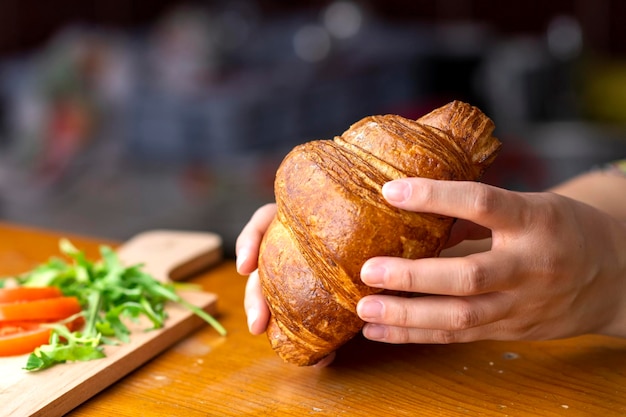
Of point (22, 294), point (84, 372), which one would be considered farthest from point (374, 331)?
point (22, 294)

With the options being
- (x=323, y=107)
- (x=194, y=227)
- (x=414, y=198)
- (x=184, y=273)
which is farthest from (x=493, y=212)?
(x=323, y=107)

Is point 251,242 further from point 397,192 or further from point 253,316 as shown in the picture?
point 397,192

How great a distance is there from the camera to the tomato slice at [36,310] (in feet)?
5.08

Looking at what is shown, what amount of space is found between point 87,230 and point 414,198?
17.4 feet

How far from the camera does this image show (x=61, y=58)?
22.4ft

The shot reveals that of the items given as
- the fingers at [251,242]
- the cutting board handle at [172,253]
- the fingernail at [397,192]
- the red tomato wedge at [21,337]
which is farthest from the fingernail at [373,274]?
the cutting board handle at [172,253]

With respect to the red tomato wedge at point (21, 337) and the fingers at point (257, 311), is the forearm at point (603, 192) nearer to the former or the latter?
the fingers at point (257, 311)

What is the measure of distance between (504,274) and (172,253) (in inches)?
42.3

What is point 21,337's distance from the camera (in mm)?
1505

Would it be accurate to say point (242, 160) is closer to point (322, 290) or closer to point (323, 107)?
point (323, 107)

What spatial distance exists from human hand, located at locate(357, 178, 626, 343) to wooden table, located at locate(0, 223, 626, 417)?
0.31 ft

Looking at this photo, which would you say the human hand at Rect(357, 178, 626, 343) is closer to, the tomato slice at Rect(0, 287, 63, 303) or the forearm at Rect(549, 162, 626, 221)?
the forearm at Rect(549, 162, 626, 221)

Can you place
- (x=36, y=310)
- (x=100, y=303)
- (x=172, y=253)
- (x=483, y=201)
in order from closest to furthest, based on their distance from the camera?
(x=483, y=201) → (x=36, y=310) → (x=100, y=303) → (x=172, y=253)

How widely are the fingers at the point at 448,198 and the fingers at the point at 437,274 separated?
73 mm
